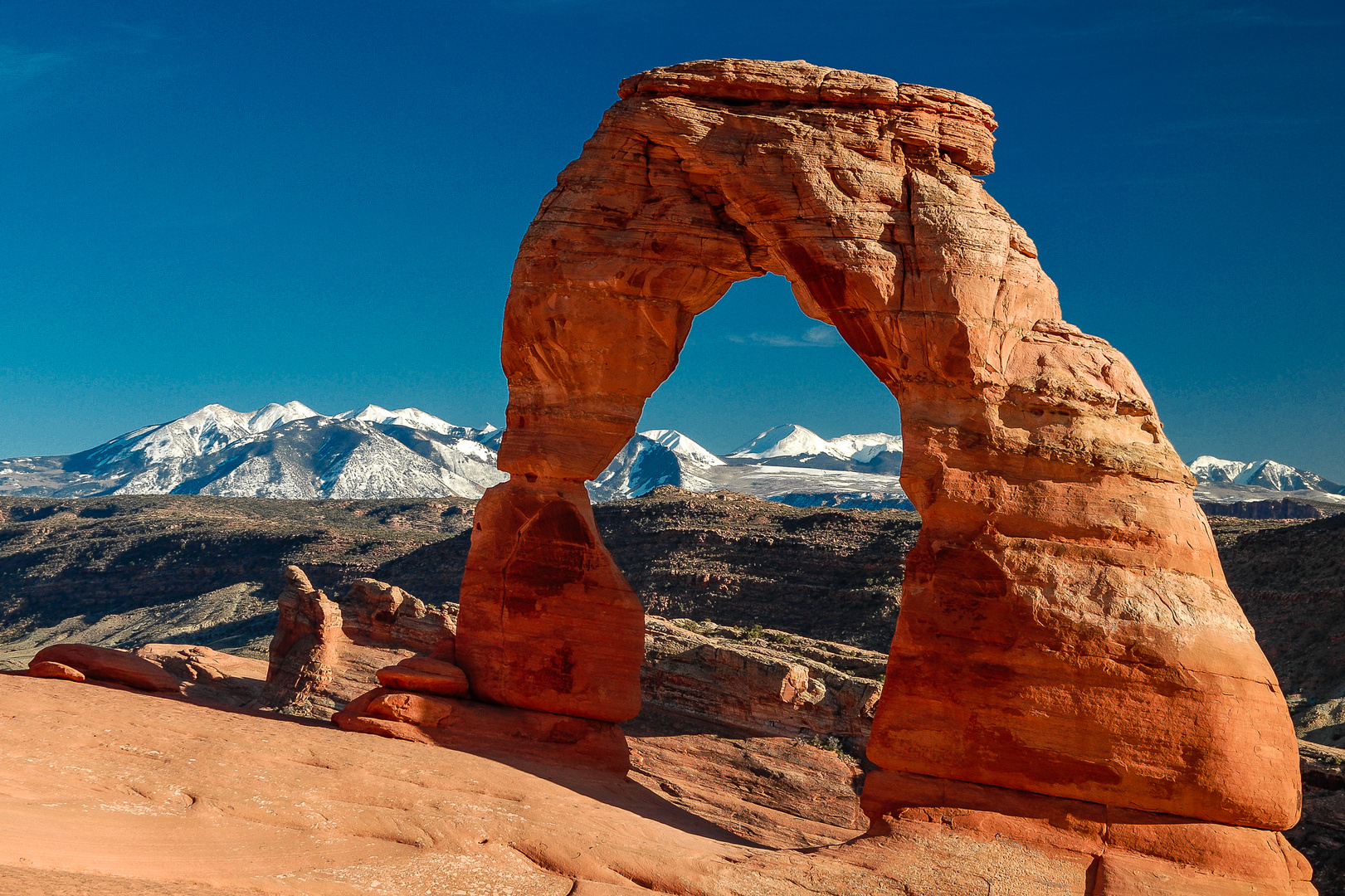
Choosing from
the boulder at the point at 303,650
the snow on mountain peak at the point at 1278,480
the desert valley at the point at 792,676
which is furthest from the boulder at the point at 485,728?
the snow on mountain peak at the point at 1278,480

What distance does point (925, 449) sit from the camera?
552 inches

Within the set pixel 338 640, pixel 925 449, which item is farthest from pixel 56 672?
pixel 925 449

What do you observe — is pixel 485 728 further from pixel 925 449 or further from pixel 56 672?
pixel 925 449

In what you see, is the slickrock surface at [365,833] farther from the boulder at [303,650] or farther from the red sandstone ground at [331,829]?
the boulder at [303,650]

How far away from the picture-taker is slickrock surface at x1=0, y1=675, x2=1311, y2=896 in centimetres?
989

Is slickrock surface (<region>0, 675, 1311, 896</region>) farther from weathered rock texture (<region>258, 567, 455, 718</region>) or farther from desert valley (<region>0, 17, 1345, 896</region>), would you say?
weathered rock texture (<region>258, 567, 455, 718</region>)

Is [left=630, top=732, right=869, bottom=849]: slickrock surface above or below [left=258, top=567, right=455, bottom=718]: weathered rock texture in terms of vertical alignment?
below

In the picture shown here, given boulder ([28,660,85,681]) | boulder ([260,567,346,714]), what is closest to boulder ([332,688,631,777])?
boulder ([28,660,85,681])

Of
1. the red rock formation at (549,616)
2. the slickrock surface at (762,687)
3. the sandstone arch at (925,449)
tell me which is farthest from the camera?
the slickrock surface at (762,687)

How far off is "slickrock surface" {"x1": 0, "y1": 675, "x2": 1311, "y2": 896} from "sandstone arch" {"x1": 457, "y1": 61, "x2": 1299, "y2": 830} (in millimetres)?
1246

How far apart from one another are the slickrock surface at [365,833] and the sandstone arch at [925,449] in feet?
4.09

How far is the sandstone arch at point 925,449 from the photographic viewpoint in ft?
41.0

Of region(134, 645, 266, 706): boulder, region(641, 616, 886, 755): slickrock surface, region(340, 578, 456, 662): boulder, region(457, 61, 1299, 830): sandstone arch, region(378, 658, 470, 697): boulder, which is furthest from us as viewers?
region(340, 578, 456, 662): boulder

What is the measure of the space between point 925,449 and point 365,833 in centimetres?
809
